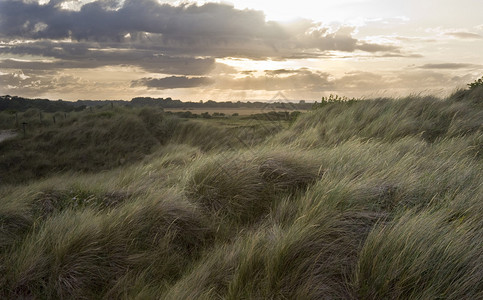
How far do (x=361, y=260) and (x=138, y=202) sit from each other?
228 cm

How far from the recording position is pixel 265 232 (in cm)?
319

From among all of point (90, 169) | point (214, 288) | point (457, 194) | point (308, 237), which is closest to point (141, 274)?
point (214, 288)

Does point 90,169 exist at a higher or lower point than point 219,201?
lower

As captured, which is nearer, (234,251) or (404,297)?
(404,297)

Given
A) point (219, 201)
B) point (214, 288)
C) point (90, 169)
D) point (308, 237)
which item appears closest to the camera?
point (214, 288)

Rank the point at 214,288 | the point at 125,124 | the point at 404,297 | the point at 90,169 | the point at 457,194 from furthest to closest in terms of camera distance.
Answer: the point at 125,124, the point at 90,169, the point at 457,194, the point at 214,288, the point at 404,297

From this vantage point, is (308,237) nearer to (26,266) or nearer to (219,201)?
(219,201)

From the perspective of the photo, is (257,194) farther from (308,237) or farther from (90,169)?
(90,169)

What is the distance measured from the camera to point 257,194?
430 cm

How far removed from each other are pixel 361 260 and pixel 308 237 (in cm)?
42

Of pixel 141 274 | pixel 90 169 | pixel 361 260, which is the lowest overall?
pixel 90 169

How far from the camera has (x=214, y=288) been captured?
255cm

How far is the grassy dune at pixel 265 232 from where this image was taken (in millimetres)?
2520

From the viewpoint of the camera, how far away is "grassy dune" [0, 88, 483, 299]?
252 cm
